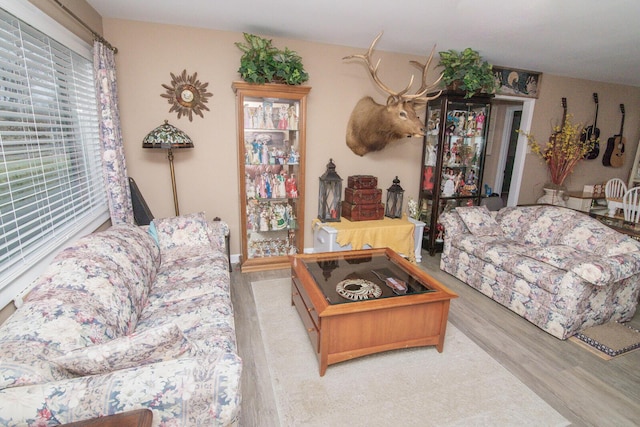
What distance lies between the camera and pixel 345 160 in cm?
400

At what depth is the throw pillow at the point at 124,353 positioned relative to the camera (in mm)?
1067

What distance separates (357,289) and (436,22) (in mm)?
2449

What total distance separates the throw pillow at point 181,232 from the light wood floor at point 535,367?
0.67m

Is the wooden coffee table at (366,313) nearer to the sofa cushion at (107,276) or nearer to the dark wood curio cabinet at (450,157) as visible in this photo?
the sofa cushion at (107,276)

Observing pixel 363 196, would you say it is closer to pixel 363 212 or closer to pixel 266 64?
pixel 363 212

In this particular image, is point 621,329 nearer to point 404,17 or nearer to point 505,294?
point 505,294

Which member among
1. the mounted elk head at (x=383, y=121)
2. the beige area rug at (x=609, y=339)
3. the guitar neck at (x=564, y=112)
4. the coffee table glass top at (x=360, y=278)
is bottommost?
the beige area rug at (x=609, y=339)

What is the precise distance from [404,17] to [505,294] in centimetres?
264

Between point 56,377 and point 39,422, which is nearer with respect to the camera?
point 39,422

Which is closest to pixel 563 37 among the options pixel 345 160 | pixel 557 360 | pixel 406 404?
pixel 345 160

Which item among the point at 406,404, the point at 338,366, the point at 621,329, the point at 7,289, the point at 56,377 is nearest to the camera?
the point at 56,377

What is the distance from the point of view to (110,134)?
8.64 feet

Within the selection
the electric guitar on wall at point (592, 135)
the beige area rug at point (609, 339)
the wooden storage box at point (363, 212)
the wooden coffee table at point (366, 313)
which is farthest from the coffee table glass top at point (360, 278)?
the electric guitar on wall at point (592, 135)

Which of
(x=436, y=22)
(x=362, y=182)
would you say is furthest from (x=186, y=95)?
(x=436, y=22)
